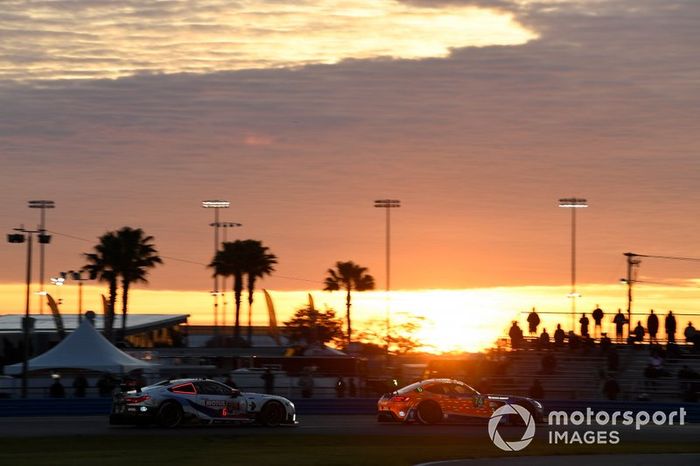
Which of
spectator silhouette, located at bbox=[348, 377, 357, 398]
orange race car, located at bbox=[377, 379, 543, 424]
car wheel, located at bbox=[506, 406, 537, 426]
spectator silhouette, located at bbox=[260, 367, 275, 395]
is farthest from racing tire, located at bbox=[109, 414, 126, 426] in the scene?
spectator silhouette, located at bbox=[348, 377, 357, 398]

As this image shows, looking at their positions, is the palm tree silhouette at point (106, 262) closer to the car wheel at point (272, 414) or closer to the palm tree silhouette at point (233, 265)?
the palm tree silhouette at point (233, 265)

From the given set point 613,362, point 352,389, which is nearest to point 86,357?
point 352,389

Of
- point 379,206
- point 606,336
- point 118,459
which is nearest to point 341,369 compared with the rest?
point 606,336

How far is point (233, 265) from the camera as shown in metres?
85.4

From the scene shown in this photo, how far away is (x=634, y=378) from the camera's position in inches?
1650

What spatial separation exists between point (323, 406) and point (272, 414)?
7399 millimetres

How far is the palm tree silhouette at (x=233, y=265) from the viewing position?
8512 cm

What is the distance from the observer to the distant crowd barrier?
113 feet

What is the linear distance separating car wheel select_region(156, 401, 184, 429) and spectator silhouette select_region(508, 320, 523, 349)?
2298 cm

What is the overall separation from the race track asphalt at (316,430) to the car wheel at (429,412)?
22cm

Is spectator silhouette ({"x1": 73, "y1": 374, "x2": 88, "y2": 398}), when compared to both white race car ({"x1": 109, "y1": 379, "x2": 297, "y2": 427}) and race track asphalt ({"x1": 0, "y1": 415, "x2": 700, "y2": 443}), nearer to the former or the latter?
race track asphalt ({"x1": 0, "y1": 415, "x2": 700, "y2": 443})

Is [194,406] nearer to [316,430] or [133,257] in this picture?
[316,430]

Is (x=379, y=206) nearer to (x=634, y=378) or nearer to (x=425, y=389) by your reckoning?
(x=634, y=378)

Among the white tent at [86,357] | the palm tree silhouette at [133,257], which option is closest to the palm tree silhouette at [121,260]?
the palm tree silhouette at [133,257]
